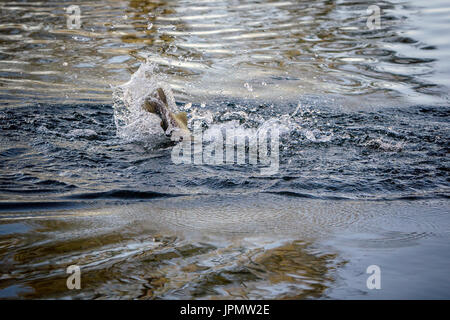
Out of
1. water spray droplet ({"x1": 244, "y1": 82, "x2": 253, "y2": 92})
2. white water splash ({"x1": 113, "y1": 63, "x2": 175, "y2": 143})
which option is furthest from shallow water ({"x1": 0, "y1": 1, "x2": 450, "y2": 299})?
water spray droplet ({"x1": 244, "y1": 82, "x2": 253, "y2": 92})

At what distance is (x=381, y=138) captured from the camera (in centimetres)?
529

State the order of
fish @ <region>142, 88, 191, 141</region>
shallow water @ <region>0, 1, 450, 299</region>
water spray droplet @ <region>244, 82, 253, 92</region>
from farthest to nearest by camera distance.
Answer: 1. water spray droplet @ <region>244, 82, 253, 92</region>
2. fish @ <region>142, 88, 191, 141</region>
3. shallow water @ <region>0, 1, 450, 299</region>

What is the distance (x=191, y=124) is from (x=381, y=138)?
74.7 inches

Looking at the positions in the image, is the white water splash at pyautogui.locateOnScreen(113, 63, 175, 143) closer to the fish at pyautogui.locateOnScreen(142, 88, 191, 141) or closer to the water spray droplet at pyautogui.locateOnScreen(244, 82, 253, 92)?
the fish at pyautogui.locateOnScreen(142, 88, 191, 141)

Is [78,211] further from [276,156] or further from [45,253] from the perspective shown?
[276,156]

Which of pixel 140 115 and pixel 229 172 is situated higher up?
pixel 140 115

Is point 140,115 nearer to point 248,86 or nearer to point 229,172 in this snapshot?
point 229,172

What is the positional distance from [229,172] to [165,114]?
3.76 ft

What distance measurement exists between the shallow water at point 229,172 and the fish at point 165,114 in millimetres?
112

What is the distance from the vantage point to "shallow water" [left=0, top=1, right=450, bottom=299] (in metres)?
2.86

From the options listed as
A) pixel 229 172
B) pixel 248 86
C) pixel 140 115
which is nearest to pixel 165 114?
pixel 140 115

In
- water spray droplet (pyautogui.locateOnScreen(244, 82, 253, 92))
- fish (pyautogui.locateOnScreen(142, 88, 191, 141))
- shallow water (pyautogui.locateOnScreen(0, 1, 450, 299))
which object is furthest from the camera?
water spray droplet (pyautogui.locateOnScreen(244, 82, 253, 92))

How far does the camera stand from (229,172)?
4.54 m

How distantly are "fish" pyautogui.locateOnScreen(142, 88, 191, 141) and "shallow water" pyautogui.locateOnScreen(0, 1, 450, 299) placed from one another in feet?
0.37
